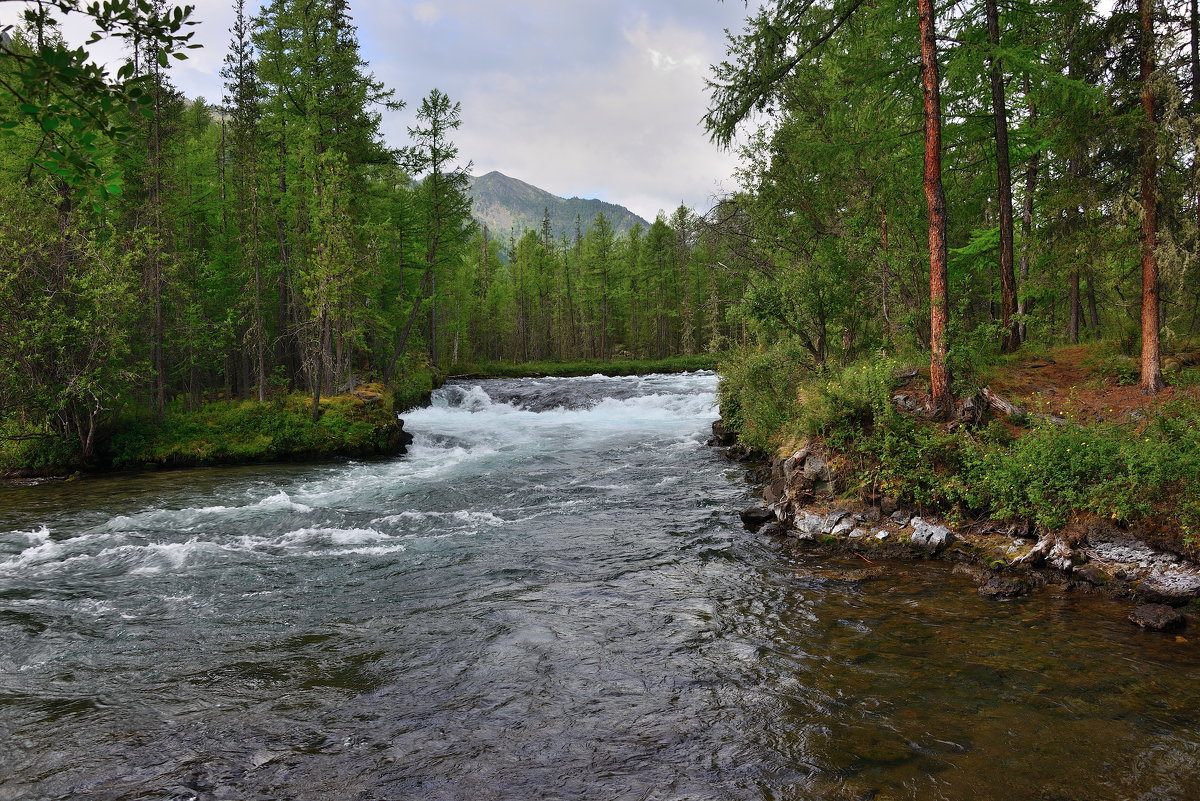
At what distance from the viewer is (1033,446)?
9141mm

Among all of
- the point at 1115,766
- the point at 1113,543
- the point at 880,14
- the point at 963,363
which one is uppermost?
the point at 880,14

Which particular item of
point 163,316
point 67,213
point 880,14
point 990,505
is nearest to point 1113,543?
point 990,505

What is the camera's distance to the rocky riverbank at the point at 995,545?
7453 mm

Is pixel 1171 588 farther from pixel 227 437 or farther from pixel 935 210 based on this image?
pixel 227 437

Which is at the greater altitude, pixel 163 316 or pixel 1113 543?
pixel 163 316

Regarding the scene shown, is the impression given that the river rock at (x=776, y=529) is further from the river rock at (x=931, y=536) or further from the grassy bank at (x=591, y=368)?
the grassy bank at (x=591, y=368)

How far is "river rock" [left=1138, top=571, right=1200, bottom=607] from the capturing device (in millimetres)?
7266

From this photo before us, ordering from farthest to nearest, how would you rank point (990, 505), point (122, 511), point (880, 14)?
1. point (122, 511)
2. point (880, 14)
3. point (990, 505)

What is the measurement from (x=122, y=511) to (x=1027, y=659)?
16838 millimetres

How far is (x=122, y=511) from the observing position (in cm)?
1352

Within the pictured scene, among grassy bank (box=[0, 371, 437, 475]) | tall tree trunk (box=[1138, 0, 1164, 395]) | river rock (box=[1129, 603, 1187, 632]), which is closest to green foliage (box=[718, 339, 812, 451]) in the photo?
tall tree trunk (box=[1138, 0, 1164, 395])

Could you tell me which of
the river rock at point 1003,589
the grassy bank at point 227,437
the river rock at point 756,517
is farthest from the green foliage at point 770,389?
the grassy bank at point 227,437

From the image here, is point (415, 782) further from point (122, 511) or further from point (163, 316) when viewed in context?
point (163, 316)

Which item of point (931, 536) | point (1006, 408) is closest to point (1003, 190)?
point (1006, 408)
